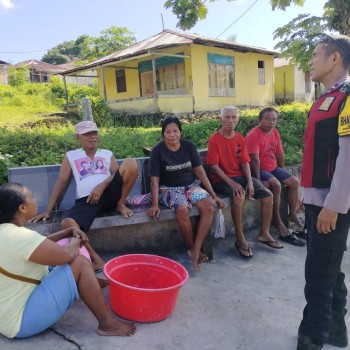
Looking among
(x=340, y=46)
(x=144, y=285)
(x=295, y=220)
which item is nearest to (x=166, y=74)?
(x=295, y=220)

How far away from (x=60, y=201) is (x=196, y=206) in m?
1.38

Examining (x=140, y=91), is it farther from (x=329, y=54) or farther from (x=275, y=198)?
(x=329, y=54)

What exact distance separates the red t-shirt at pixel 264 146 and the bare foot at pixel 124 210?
1.74 meters

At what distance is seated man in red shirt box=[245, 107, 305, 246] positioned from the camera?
4320 millimetres

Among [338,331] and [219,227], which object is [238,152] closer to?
[219,227]

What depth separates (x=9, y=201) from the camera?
216cm

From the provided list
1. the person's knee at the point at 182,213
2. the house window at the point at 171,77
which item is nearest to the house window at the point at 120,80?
the house window at the point at 171,77

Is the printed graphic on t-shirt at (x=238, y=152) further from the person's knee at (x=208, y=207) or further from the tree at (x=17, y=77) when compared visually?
the tree at (x=17, y=77)

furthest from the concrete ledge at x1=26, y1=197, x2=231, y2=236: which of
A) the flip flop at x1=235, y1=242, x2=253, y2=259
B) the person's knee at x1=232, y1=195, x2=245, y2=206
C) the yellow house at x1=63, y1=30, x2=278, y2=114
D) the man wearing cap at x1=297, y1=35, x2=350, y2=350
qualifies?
the yellow house at x1=63, y1=30, x2=278, y2=114

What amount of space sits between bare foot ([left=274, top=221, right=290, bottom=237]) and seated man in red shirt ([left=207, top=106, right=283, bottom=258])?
0.97 feet

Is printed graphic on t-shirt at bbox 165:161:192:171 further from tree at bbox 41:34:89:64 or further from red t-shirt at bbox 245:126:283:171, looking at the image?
tree at bbox 41:34:89:64

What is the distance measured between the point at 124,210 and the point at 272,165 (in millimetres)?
2129

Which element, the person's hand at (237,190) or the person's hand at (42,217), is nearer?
the person's hand at (42,217)

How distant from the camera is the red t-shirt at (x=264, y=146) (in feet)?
14.4
